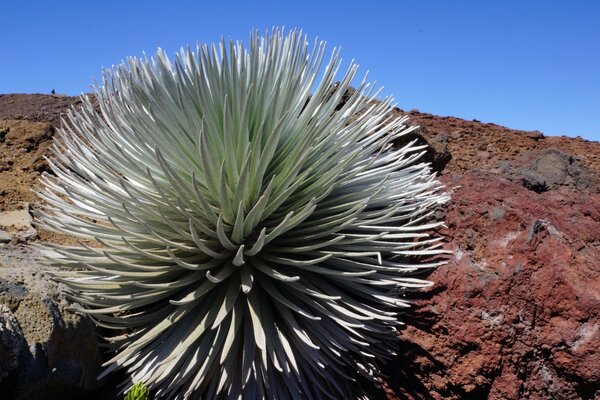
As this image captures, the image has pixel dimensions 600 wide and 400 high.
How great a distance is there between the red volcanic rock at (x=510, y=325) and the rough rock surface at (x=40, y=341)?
1.15m

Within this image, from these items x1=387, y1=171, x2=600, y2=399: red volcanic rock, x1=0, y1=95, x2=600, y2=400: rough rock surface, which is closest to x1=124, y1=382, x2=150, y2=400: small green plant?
x1=0, y1=95, x2=600, y2=400: rough rock surface

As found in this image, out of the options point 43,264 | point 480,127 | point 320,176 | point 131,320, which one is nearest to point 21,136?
point 43,264

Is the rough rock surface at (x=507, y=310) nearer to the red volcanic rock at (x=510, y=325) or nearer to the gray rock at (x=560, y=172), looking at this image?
the red volcanic rock at (x=510, y=325)

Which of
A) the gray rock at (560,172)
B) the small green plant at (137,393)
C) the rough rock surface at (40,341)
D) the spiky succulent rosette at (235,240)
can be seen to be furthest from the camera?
the gray rock at (560,172)

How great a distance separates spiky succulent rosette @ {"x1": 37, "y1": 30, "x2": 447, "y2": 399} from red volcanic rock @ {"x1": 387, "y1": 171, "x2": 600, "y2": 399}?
0.13m

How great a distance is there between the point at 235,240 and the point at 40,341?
2.36 feet

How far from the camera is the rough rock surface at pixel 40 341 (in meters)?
1.81

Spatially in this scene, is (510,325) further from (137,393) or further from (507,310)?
(137,393)

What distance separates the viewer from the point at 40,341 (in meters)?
1.91

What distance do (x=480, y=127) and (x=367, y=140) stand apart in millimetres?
3421

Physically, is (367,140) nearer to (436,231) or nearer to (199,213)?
(436,231)

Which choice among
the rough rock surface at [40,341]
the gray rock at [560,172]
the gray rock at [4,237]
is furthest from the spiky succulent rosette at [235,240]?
the gray rock at [560,172]

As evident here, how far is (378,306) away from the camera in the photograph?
2.36 metres

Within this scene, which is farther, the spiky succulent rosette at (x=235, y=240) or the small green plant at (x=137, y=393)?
the spiky succulent rosette at (x=235, y=240)
